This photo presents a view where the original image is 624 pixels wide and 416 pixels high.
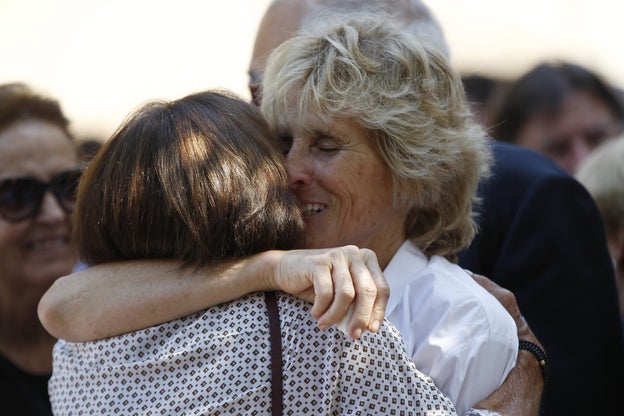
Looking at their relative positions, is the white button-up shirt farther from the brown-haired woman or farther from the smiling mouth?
the smiling mouth

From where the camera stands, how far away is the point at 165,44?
10.1m

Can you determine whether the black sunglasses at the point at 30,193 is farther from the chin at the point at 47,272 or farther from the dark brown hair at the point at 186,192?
the dark brown hair at the point at 186,192

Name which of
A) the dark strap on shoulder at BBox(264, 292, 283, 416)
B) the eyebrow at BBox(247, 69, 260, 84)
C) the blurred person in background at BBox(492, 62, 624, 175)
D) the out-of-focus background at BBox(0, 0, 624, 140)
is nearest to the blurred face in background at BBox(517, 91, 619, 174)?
the blurred person in background at BBox(492, 62, 624, 175)

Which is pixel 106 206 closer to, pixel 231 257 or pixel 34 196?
pixel 231 257

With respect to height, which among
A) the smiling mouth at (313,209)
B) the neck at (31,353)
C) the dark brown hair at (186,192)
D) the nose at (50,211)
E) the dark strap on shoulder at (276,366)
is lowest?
the neck at (31,353)

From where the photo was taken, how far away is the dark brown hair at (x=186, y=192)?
2270mm

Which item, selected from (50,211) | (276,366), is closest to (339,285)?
(276,366)

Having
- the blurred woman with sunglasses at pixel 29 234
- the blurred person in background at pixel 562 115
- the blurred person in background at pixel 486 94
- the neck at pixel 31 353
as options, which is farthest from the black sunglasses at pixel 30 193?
the blurred person in background at pixel 486 94

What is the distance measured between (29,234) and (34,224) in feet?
0.16

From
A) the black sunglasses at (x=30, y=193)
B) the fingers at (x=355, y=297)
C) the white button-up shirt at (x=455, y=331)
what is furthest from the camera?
the black sunglasses at (x=30, y=193)

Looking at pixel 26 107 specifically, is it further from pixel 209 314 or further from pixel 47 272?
pixel 209 314

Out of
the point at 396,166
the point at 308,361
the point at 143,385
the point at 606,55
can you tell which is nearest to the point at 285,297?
the point at 308,361

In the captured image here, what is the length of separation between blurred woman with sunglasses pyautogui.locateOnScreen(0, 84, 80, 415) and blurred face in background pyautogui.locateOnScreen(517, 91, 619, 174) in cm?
275

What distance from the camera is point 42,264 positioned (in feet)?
13.8
